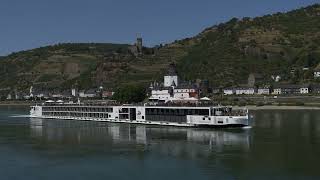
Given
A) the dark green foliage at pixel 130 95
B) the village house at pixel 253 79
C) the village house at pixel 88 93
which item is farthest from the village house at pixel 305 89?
the village house at pixel 88 93

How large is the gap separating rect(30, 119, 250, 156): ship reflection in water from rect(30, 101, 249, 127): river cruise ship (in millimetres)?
1802

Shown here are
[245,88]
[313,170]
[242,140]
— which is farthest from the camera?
[245,88]

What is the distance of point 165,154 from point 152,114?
2711 cm

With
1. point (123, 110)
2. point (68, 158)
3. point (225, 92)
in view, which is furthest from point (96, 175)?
point (225, 92)

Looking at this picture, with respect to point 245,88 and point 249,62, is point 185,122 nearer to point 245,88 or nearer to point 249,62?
point 245,88

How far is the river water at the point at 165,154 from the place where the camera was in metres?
33.7

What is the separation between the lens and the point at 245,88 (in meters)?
137

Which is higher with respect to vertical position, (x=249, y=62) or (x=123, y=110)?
(x=249, y=62)

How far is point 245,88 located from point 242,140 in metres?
90.3

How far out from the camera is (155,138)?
51.4 m

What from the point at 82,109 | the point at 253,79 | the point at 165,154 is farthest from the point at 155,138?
the point at 253,79

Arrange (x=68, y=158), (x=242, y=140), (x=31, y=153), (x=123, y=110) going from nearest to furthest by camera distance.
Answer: (x=68, y=158) < (x=31, y=153) < (x=242, y=140) < (x=123, y=110)

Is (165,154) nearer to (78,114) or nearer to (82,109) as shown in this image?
(82,109)

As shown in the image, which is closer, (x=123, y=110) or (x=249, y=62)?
(x=123, y=110)
